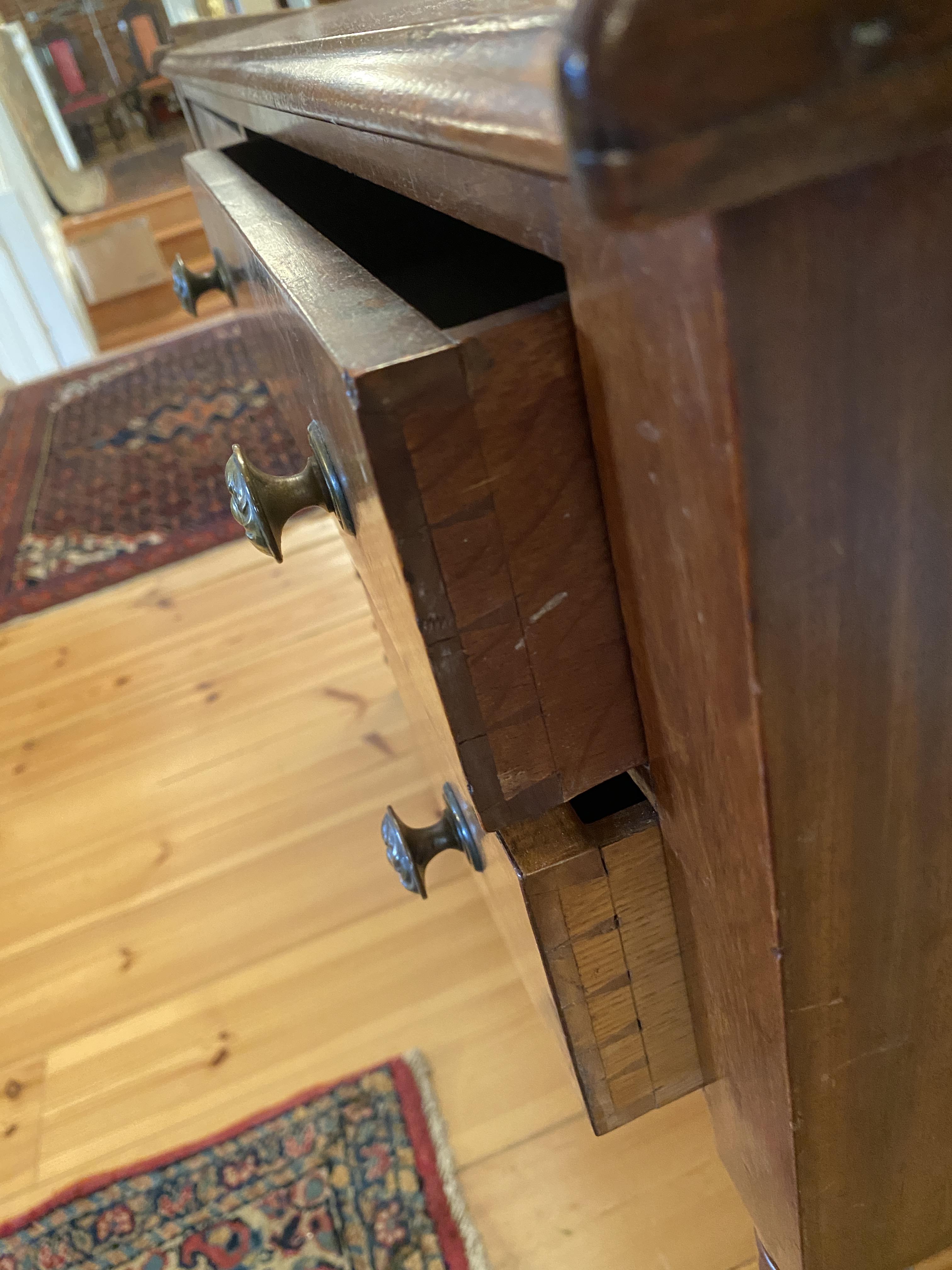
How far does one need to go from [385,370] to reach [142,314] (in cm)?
377

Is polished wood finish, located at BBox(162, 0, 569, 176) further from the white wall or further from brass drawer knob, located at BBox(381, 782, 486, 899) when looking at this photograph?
the white wall

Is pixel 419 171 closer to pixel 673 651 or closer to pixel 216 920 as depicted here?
pixel 673 651

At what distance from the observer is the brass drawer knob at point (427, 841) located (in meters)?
0.38

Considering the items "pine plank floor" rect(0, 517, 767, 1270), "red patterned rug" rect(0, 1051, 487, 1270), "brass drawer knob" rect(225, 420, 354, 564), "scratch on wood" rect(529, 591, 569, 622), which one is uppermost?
"brass drawer knob" rect(225, 420, 354, 564)

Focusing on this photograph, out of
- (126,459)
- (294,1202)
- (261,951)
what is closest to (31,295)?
(126,459)

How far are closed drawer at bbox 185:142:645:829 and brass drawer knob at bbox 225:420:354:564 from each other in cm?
1

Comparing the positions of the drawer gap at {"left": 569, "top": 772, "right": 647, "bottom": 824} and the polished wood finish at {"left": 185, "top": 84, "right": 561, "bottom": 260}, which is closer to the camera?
the polished wood finish at {"left": 185, "top": 84, "right": 561, "bottom": 260}

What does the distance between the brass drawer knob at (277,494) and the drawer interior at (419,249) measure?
0.09 metres

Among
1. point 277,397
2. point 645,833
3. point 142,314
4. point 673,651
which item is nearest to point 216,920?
point 277,397

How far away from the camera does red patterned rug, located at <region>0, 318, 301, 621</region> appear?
1492 millimetres

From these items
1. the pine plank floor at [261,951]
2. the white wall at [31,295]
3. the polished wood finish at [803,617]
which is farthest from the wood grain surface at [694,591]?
the white wall at [31,295]

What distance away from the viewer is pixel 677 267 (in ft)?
0.54

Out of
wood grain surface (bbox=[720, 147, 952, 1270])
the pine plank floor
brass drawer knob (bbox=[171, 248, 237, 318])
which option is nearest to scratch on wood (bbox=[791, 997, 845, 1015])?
wood grain surface (bbox=[720, 147, 952, 1270])

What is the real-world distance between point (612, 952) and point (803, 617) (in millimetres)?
227
